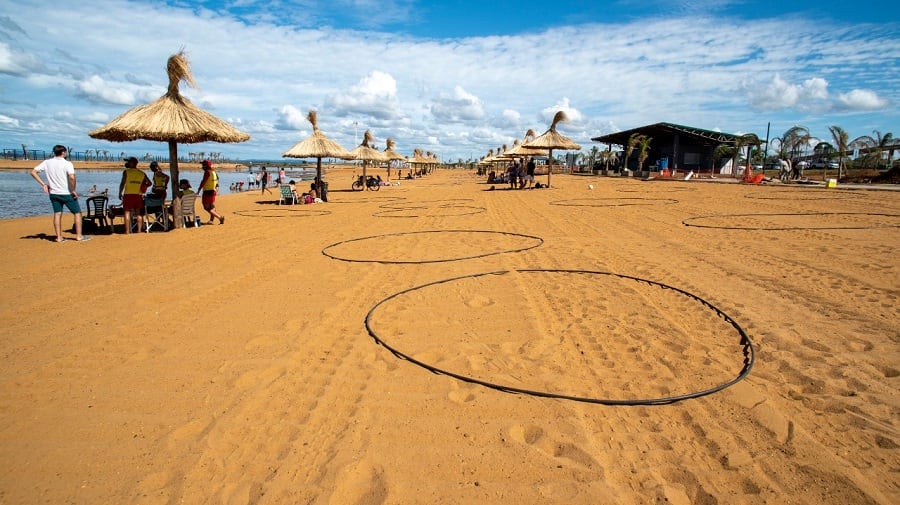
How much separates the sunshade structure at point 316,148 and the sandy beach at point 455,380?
37.3 ft

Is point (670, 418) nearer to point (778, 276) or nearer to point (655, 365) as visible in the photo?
point (655, 365)

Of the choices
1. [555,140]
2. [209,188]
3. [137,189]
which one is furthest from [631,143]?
[137,189]

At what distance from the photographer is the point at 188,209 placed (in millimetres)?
9406

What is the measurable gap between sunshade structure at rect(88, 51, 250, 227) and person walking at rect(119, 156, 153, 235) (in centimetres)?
56

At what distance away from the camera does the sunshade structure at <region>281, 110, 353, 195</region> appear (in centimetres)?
1667

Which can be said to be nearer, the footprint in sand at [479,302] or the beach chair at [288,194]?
the footprint in sand at [479,302]

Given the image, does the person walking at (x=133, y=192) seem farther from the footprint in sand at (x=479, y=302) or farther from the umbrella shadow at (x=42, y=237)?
the footprint in sand at (x=479, y=302)

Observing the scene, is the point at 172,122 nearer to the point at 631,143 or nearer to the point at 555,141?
the point at 555,141

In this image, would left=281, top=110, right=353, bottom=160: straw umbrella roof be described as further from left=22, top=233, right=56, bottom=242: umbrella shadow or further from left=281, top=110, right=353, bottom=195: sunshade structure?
left=22, top=233, right=56, bottom=242: umbrella shadow

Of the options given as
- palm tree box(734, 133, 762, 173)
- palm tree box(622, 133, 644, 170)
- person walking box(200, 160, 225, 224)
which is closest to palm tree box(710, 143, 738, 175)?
palm tree box(734, 133, 762, 173)

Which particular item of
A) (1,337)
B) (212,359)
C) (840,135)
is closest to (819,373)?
(212,359)

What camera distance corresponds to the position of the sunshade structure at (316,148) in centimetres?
1667

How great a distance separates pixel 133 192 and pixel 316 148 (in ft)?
29.7

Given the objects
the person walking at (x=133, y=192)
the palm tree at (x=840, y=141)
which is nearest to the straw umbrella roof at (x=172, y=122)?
the person walking at (x=133, y=192)
